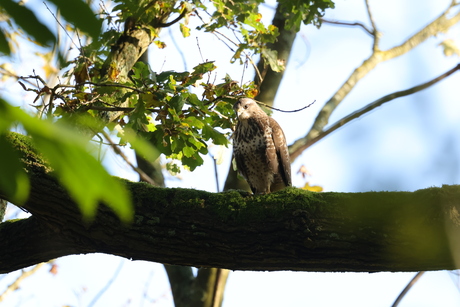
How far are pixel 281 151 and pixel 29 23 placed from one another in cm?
433

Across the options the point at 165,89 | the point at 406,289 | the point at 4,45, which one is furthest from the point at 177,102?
the point at 4,45

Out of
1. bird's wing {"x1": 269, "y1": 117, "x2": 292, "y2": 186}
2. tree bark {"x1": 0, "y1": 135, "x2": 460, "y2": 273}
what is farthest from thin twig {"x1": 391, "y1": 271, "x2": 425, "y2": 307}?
tree bark {"x1": 0, "y1": 135, "x2": 460, "y2": 273}

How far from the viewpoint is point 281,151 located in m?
4.87

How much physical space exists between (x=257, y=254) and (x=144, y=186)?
35.9 inches

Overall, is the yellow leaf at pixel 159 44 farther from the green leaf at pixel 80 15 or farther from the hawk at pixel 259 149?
the green leaf at pixel 80 15

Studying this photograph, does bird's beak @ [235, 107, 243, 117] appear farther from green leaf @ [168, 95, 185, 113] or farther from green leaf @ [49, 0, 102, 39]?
green leaf @ [49, 0, 102, 39]

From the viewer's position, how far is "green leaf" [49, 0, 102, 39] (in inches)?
24.1

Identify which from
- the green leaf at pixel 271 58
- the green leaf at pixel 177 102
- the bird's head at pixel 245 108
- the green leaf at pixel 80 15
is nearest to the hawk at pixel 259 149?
the bird's head at pixel 245 108

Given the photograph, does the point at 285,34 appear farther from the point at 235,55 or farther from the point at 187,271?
the point at 187,271

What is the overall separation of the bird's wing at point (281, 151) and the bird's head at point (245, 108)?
0.79ft

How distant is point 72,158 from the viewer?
561 mm

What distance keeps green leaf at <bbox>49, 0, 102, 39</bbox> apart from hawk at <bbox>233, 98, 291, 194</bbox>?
4027 mm

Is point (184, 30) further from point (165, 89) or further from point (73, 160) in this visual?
point (73, 160)

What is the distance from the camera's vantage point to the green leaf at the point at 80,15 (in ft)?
2.01
